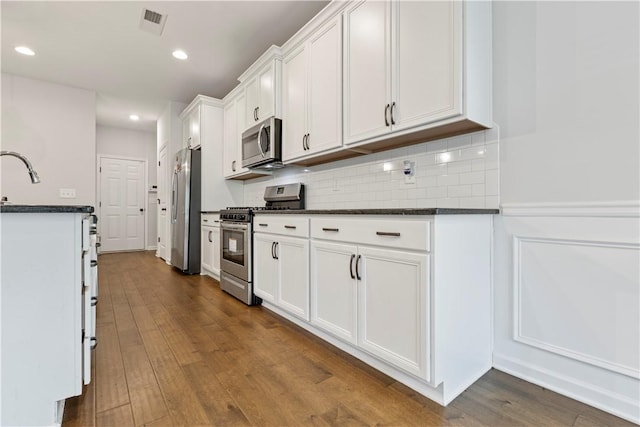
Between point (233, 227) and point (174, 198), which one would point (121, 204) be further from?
point (233, 227)

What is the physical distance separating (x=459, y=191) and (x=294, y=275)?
1.26 meters

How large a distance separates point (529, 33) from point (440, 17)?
49 cm

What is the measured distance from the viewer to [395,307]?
1521mm

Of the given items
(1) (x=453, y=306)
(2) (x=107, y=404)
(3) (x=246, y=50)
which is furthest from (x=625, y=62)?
(3) (x=246, y=50)

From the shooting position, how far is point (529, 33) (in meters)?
1.65

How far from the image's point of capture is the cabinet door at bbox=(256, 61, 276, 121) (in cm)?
304

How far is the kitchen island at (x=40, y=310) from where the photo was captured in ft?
3.70

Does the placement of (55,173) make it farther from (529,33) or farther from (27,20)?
(529,33)

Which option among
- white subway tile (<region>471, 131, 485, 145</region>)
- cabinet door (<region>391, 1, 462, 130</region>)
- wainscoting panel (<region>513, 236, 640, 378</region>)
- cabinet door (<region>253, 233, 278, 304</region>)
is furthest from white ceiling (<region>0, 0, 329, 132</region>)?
wainscoting panel (<region>513, 236, 640, 378</region>)

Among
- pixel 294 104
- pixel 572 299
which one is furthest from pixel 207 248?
pixel 572 299

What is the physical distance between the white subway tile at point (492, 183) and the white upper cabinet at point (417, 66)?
0.92 feet

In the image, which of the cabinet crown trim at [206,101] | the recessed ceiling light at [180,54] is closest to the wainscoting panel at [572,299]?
the recessed ceiling light at [180,54]

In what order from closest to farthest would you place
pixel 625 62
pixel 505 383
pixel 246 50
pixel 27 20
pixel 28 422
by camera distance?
pixel 28 422 < pixel 625 62 < pixel 505 383 < pixel 27 20 < pixel 246 50

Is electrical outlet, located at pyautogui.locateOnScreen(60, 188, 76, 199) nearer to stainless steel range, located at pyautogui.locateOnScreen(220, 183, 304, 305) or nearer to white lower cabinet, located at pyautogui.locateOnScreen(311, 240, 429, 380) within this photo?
stainless steel range, located at pyautogui.locateOnScreen(220, 183, 304, 305)
